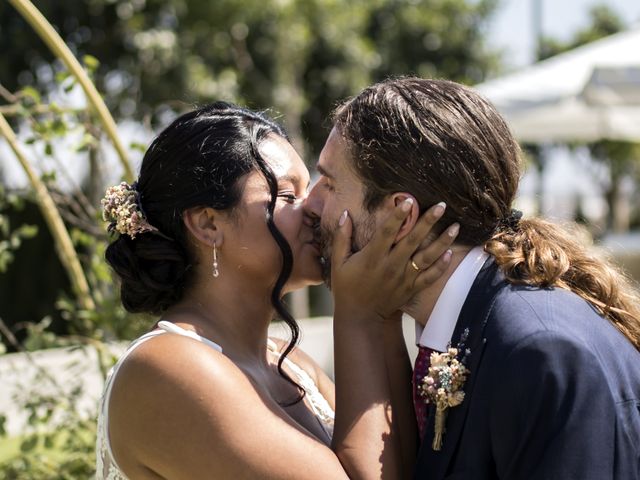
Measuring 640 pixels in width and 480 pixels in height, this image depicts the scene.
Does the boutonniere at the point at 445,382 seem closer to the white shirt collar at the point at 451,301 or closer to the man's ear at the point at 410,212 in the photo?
the white shirt collar at the point at 451,301

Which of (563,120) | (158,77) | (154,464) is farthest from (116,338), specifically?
(158,77)

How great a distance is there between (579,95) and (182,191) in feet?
14.5

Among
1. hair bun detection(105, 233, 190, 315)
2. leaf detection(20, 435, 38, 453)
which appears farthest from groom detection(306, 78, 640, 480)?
leaf detection(20, 435, 38, 453)

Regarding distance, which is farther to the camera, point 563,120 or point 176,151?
point 563,120

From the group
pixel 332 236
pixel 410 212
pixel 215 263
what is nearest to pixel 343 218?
pixel 332 236

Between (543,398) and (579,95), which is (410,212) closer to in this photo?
(543,398)

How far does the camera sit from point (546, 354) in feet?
6.69

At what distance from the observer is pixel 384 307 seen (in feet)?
8.38

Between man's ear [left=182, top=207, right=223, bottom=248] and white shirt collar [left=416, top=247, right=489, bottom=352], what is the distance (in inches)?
28.8

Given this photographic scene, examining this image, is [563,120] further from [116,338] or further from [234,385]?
[234,385]

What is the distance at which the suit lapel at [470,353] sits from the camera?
2213 mm

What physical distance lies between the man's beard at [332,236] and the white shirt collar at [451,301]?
28 centimetres

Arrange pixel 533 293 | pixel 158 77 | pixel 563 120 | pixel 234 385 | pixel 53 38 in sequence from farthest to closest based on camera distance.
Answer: pixel 158 77, pixel 563 120, pixel 53 38, pixel 234 385, pixel 533 293

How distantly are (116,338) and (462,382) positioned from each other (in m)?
2.66
